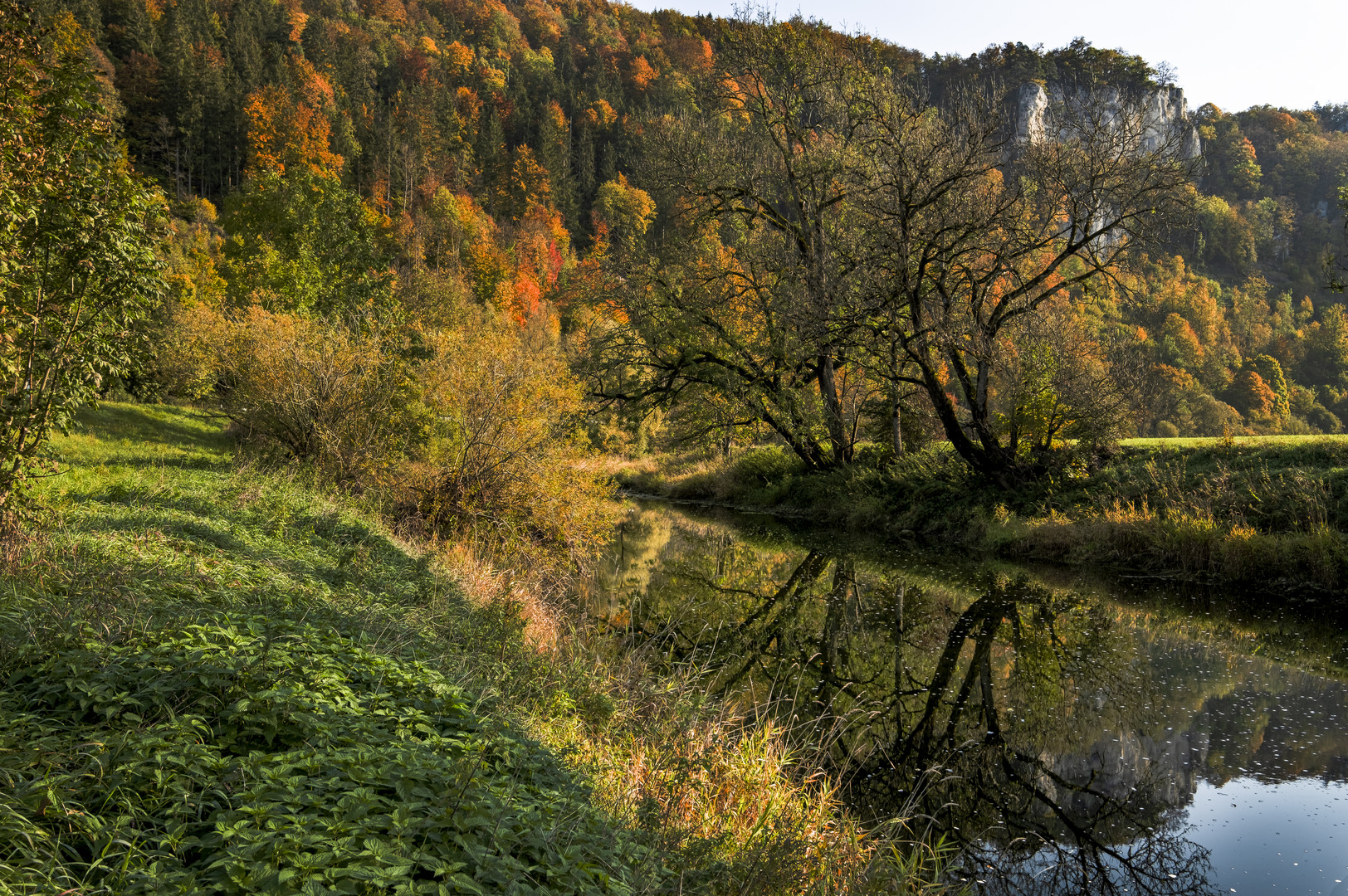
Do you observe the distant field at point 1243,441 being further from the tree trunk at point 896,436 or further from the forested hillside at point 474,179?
the forested hillside at point 474,179

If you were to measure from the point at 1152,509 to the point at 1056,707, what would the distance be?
9.29 m

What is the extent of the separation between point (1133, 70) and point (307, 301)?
59.9 metres

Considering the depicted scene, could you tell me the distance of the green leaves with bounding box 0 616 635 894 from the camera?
2793mm

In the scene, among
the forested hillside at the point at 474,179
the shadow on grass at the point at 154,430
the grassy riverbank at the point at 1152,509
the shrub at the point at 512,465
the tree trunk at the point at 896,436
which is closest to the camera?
the grassy riverbank at the point at 1152,509

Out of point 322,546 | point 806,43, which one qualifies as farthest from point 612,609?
point 806,43

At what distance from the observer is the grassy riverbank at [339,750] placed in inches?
115

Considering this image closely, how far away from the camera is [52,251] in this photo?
666 cm

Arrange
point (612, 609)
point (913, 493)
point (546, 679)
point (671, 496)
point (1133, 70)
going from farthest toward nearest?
1. point (1133, 70)
2. point (671, 496)
3. point (913, 493)
4. point (612, 609)
5. point (546, 679)

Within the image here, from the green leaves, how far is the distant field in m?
18.6

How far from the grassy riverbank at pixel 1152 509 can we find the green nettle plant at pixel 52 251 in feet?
51.7

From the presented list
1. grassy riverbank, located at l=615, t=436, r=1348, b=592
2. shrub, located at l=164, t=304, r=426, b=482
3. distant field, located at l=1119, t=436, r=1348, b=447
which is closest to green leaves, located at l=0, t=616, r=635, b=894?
shrub, located at l=164, t=304, r=426, b=482

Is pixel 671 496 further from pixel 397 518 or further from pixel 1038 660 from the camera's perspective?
pixel 1038 660

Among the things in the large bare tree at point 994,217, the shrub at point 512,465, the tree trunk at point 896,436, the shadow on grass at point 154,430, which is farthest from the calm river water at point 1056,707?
the shadow on grass at point 154,430

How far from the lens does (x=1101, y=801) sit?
613cm
